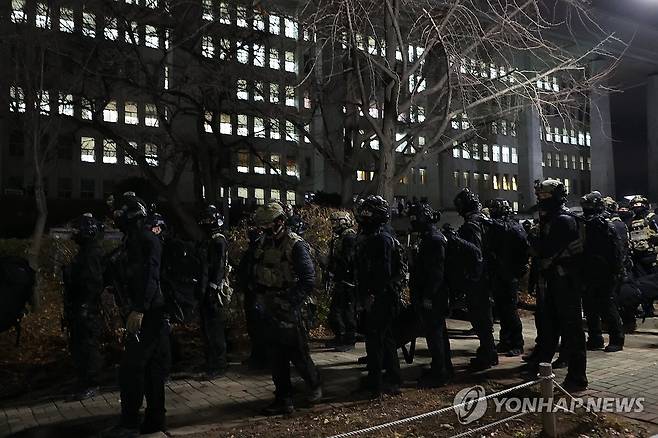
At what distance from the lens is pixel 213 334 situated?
7301mm

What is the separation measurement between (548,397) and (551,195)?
245 cm

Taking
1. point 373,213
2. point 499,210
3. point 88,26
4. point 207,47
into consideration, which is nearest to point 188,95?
point 207,47

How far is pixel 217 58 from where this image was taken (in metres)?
20.3

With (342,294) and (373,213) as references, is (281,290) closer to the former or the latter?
(373,213)

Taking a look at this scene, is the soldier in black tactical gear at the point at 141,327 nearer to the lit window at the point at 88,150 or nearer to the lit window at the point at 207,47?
the lit window at the point at 207,47

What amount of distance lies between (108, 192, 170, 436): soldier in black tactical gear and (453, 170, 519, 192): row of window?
207 ft

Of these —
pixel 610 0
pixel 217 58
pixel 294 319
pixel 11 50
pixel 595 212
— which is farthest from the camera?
pixel 217 58

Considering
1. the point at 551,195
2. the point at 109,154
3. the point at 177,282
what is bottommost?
the point at 177,282

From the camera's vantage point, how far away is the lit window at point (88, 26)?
700 inches

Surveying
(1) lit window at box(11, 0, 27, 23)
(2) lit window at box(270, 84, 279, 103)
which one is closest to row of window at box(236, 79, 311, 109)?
(2) lit window at box(270, 84, 279, 103)

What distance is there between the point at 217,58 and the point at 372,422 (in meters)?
17.5

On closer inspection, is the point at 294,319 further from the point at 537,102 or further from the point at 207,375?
the point at 537,102

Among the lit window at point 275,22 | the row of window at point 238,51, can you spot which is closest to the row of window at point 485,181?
the lit window at point 275,22

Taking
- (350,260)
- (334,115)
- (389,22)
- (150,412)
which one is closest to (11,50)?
(389,22)
